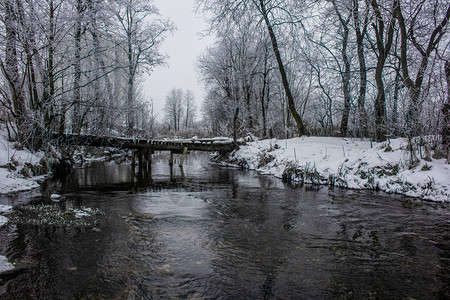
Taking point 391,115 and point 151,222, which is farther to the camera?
point 391,115

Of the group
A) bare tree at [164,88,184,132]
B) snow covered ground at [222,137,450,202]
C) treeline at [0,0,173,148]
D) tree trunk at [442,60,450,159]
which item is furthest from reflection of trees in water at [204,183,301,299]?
bare tree at [164,88,184,132]

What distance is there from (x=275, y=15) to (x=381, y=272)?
1415 cm

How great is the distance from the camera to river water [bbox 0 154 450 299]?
9.85 ft

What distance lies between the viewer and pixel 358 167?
9.92 m

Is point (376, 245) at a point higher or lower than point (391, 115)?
lower

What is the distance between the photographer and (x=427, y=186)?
7.57 m

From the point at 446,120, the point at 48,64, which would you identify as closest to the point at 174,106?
the point at 48,64

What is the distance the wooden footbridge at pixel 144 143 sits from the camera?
45.8 ft

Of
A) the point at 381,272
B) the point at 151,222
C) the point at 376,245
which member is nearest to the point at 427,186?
the point at 376,245

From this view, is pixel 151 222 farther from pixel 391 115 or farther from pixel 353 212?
pixel 391 115

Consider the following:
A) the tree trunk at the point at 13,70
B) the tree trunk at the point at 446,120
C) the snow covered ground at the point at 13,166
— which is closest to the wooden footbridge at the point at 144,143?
the tree trunk at the point at 13,70

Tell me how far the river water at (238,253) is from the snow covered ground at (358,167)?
3.42 ft

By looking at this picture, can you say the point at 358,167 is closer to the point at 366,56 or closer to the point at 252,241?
the point at 252,241

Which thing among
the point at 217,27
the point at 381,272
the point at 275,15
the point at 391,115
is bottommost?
the point at 381,272
